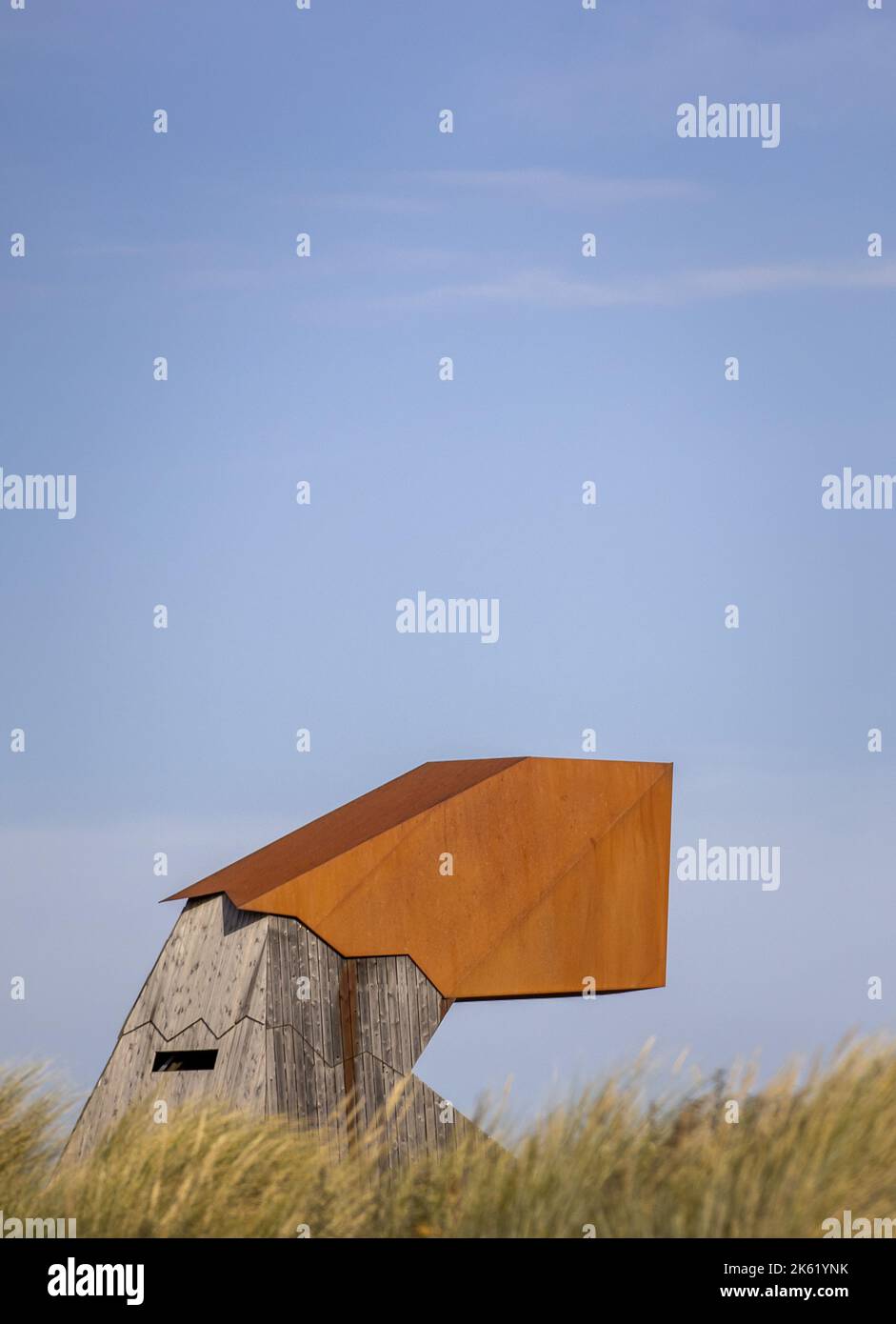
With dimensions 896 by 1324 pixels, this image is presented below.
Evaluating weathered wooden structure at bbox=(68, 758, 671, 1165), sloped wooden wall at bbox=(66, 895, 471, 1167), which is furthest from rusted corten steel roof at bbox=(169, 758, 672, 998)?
sloped wooden wall at bbox=(66, 895, 471, 1167)

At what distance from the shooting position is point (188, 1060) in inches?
523

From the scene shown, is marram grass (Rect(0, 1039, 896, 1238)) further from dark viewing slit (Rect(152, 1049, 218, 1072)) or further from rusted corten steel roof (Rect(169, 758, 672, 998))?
rusted corten steel roof (Rect(169, 758, 672, 998))

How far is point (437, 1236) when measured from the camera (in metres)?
10.2

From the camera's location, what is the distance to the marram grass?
29.9ft

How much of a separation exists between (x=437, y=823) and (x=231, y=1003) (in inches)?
81.5

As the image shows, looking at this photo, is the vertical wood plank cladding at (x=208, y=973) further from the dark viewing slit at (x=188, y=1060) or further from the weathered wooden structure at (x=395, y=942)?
the dark viewing slit at (x=188, y=1060)

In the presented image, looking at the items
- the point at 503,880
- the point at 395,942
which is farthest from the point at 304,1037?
the point at 503,880

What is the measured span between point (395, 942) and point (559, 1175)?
358cm

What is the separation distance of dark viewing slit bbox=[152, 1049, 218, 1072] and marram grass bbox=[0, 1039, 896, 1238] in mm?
915

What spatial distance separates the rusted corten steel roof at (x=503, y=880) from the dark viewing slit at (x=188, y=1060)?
1201 millimetres

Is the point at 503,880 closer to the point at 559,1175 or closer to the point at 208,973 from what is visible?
the point at 208,973

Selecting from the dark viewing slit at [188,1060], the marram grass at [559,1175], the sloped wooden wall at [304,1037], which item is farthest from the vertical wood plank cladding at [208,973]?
the marram grass at [559,1175]
